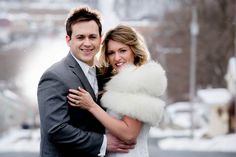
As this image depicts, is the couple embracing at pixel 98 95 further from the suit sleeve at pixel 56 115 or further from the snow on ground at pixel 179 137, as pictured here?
the snow on ground at pixel 179 137

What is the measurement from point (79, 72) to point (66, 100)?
73 millimetres

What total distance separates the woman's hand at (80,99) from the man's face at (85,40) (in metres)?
0.07

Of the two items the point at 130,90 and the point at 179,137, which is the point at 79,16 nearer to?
the point at 130,90

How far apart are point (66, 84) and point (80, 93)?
1.3 inches

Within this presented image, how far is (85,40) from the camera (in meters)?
1.06

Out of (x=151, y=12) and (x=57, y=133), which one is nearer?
(x=57, y=133)

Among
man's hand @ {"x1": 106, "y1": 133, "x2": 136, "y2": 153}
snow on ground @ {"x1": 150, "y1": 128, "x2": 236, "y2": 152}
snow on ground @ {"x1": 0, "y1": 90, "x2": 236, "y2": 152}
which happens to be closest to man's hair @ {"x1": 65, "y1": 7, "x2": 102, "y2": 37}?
man's hand @ {"x1": 106, "y1": 133, "x2": 136, "y2": 153}

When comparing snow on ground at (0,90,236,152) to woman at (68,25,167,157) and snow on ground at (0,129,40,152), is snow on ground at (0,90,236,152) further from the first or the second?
woman at (68,25,167,157)

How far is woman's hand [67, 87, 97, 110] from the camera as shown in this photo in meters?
1.04

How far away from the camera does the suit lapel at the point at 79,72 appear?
1.08 metres

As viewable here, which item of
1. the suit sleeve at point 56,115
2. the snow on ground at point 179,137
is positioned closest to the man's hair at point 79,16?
the suit sleeve at point 56,115

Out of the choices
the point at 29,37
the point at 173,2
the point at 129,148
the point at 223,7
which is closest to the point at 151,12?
the point at 173,2

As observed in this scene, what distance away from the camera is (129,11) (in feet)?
20.8

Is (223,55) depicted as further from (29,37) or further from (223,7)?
(29,37)
